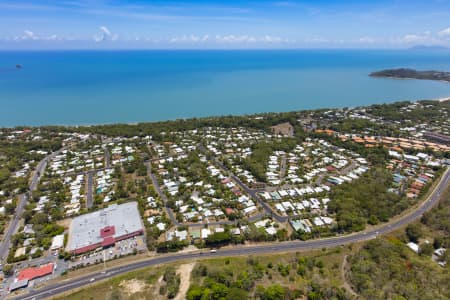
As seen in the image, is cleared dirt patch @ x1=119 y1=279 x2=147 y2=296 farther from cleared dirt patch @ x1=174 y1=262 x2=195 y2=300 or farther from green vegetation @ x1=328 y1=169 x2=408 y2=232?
green vegetation @ x1=328 y1=169 x2=408 y2=232

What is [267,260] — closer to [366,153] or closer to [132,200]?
[132,200]

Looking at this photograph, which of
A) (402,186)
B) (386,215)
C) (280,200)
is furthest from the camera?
(402,186)

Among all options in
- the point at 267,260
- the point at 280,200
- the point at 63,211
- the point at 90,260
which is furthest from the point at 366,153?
the point at 63,211

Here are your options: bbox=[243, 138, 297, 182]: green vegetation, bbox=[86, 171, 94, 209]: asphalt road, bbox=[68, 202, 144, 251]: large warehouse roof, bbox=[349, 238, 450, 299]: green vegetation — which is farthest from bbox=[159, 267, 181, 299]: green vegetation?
bbox=[243, 138, 297, 182]: green vegetation

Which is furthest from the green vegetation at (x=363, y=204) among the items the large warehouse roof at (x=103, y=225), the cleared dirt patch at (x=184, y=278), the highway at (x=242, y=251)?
the large warehouse roof at (x=103, y=225)

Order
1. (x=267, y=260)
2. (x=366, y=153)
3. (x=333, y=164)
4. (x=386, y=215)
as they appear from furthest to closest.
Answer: (x=366, y=153) < (x=333, y=164) < (x=386, y=215) < (x=267, y=260)

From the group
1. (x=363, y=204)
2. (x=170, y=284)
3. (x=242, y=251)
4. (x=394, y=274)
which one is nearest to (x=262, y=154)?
(x=363, y=204)

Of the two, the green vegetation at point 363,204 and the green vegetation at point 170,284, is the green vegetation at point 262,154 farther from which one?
the green vegetation at point 170,284
